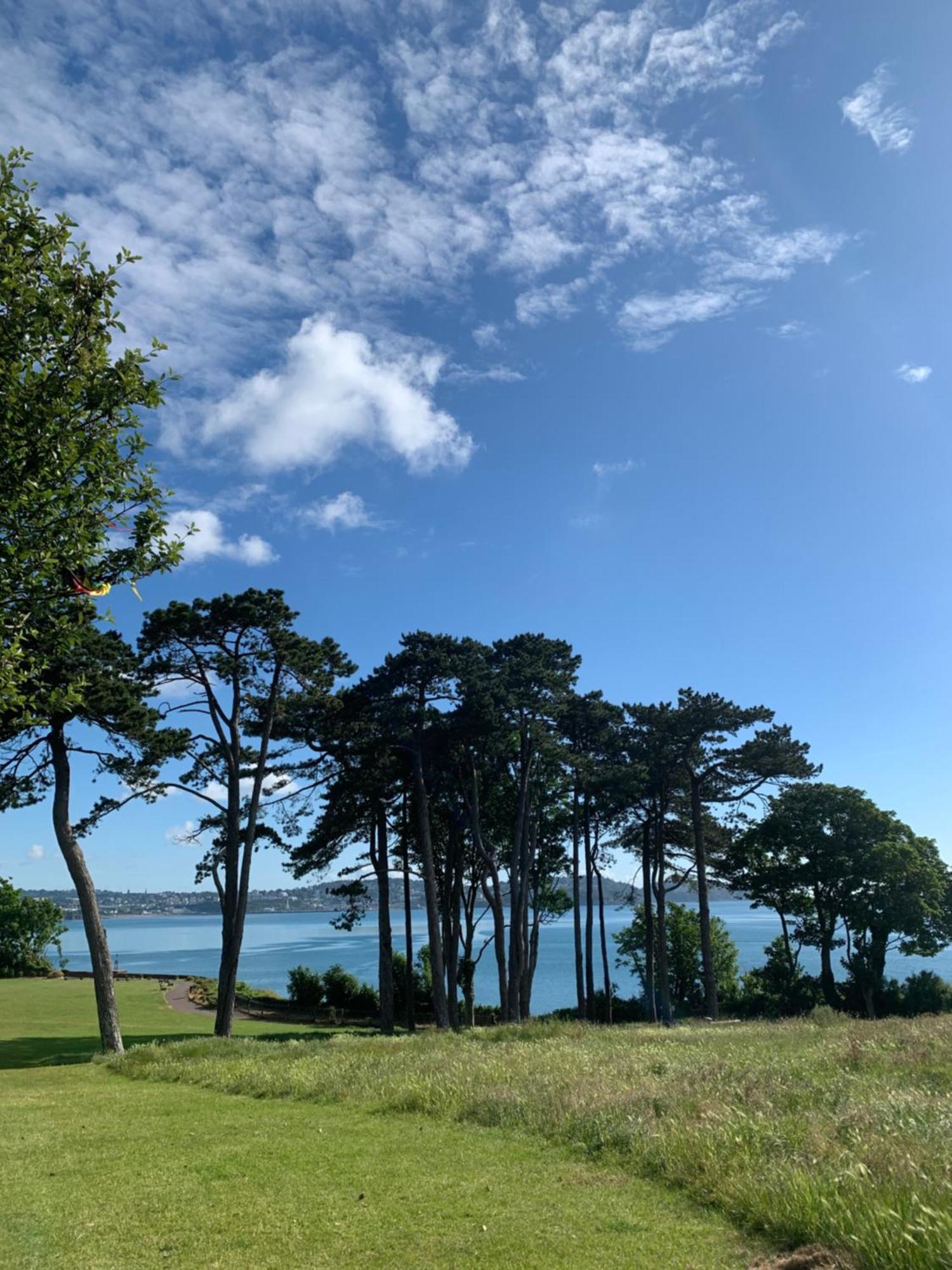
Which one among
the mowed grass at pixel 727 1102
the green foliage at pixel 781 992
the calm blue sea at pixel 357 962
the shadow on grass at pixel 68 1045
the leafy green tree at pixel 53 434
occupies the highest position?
the leafy green tree at pixel 53 434

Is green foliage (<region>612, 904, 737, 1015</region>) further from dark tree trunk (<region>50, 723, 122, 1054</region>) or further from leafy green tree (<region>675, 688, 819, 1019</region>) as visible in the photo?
dark tree trunk (<region>50, 723, 122, 1054</region>)

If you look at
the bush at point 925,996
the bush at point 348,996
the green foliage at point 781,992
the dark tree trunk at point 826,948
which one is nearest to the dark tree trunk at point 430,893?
the bush at point 348,996

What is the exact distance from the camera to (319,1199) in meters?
6.86

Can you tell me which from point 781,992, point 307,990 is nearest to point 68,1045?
point 307,990

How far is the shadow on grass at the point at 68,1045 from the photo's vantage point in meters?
20.8

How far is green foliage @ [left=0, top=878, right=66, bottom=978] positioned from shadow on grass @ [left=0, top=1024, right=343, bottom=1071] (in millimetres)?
32695

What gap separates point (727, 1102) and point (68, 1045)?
77.4ft

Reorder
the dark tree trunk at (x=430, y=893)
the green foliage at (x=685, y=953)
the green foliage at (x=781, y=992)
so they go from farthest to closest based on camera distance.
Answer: the green foliage at (x=685, y=953) < the green foliage at (x=781, y=992) < the dark tree trunk at (x=430, y=893)

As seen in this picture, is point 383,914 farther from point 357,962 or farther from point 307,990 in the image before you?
point 357,962

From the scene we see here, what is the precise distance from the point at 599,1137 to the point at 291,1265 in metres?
4.16

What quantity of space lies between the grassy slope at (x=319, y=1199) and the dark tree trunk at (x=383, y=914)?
68.4ft

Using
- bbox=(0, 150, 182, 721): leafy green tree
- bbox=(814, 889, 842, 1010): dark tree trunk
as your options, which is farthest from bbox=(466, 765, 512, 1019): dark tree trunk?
bbox=(0, 150, 182, 721): leafy green tree

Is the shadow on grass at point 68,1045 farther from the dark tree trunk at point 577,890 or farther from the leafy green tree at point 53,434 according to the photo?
the leafy green tree at point 53,434

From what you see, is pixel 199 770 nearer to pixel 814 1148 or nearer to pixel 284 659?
pixel 284 659
